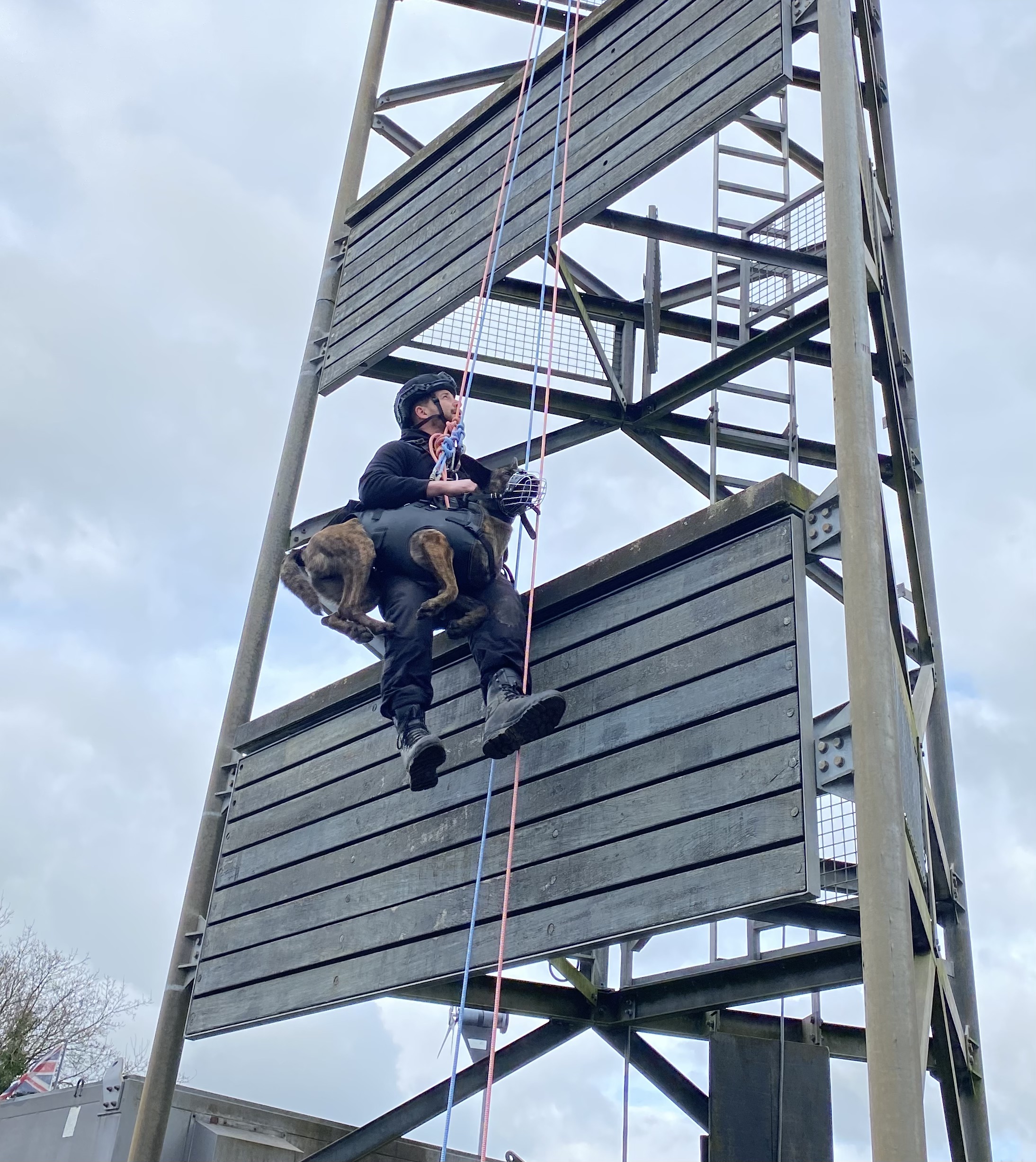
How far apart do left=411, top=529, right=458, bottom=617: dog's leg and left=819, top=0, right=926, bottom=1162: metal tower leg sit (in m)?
2.06

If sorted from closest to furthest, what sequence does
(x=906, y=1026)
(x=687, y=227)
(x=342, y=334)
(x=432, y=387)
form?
(x=906, y=1026) → (x=432, y=387) → (x=687, y=227) → (x=342, y=334)

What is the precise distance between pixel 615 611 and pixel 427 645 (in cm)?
96

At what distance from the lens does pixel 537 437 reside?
1010 centimetres

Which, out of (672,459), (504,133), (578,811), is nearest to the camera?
(578,811)

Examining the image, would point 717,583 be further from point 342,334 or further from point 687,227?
point 342,334

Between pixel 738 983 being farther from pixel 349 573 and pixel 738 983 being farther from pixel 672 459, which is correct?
pixel 672 459

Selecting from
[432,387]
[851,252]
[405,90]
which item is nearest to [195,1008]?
[432,387]

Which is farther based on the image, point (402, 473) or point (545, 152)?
point (545, 152)

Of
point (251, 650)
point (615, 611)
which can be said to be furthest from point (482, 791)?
point (251, 650)

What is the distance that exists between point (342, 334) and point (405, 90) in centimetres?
230

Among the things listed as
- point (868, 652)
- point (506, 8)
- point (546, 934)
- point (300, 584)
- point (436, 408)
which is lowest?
point (546, 934)

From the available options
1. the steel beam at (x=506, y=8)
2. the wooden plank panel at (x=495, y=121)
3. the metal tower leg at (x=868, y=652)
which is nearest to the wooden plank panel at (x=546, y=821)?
the metal tower leg at (x=868, y=652)

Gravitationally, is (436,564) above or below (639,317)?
below

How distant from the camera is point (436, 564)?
7.23 metres
